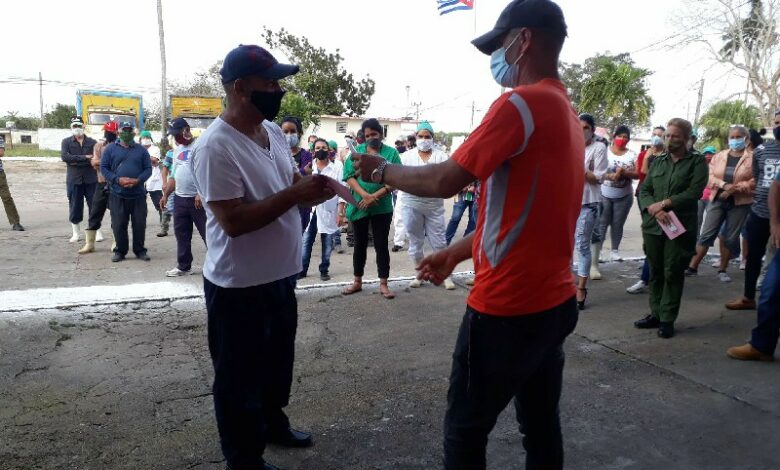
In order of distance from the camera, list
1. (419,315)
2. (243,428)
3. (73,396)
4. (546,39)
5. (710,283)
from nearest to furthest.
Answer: (546,39) < (243,428) < (73,396) < (419,315) < (710,283)

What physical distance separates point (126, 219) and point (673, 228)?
678cm

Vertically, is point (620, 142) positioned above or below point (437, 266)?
above

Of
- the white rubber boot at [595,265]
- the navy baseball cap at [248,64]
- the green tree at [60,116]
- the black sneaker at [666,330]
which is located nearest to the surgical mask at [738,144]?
the white rubber boot at [595,265]

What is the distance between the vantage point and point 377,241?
6.13 metres

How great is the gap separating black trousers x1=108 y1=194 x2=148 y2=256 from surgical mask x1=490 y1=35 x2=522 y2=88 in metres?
6.83

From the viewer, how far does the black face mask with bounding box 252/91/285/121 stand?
2541 mm

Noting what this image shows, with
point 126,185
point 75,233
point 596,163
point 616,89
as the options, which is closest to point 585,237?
point 596,163

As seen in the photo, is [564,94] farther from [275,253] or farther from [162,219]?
[162,219]

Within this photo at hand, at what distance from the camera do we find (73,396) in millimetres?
3551

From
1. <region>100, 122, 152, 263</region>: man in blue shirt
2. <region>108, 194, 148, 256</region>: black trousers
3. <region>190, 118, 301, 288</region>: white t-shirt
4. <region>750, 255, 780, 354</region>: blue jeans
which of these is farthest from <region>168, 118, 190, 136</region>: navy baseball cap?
<region>750, 255, 780, 354</region>: blue jeans

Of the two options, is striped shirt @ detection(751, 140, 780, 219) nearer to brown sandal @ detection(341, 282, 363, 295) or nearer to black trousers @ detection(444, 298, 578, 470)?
brown sandal @ detection(341, 282, 363, 295)

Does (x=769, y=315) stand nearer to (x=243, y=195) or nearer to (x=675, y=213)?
(x=675, y=213)

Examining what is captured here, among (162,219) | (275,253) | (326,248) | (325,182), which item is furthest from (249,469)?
(162,219)

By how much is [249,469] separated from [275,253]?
1.02m
